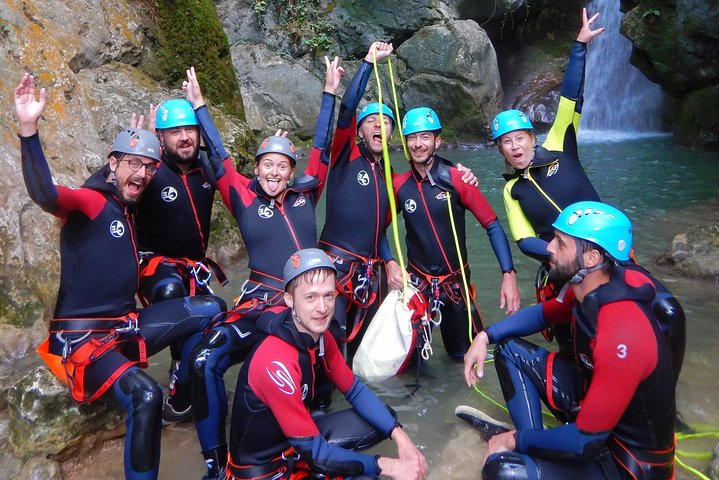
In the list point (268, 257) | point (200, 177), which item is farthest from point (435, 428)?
point (200, 177)

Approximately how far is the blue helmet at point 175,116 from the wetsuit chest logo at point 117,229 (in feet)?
Result: 3.90

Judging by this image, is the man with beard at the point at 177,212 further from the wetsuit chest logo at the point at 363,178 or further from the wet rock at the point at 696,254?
the wet rock at the point at 696,254

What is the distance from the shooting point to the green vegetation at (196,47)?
29.8 feet

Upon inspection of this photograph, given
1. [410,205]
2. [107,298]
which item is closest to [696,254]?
[410,205]

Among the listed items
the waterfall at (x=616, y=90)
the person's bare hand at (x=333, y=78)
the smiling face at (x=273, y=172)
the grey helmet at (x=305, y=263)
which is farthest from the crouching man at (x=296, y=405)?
the waterfall at (x=616, y=90)

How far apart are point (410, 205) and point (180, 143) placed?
2141mm

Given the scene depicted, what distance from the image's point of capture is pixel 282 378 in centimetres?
278

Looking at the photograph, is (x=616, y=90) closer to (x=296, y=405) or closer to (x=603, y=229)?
(x=603, y=229)

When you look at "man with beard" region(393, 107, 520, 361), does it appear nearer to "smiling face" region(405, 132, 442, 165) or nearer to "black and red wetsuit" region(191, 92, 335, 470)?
"smiling face" region(405, 132, 442, 165)

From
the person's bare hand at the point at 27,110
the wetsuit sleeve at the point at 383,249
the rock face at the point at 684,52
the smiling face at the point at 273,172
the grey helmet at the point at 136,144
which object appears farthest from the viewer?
the rock face at the point at 684,52

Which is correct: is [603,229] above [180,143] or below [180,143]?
A: below

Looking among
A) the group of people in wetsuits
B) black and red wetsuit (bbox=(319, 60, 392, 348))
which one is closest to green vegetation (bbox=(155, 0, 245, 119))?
the group of people in wetsuits

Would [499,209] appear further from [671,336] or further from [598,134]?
[598,134]

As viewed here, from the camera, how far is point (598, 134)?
20000mm
